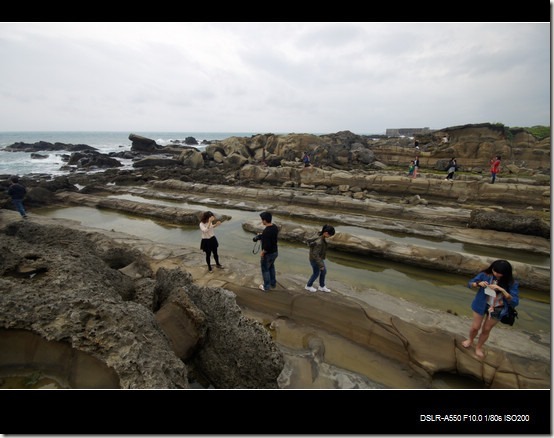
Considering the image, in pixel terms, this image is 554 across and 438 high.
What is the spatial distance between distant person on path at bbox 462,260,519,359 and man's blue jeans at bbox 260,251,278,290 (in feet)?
9.66

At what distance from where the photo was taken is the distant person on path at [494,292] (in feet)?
10.1

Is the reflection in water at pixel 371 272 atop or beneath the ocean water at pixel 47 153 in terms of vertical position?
beneath

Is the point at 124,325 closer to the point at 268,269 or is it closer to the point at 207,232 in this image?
the point at 268,269

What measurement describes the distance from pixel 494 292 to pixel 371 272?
4138 millimetres

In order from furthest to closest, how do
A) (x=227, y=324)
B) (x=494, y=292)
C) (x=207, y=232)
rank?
(x=207, y=232) < (x=227, y=324) < (x=494, y=292)

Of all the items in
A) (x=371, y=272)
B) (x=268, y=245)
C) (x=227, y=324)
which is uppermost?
(x=268, y=245)

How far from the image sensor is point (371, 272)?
7293 millimetres

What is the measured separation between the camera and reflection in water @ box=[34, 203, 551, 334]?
18.6ft

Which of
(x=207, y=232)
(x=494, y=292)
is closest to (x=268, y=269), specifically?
(x=207, y=232)

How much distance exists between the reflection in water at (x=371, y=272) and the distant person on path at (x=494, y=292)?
2099mm

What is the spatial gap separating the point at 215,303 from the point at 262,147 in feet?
96.5

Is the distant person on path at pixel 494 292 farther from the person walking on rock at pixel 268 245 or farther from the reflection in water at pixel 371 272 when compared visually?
the person walking on rock at pixel 268 245

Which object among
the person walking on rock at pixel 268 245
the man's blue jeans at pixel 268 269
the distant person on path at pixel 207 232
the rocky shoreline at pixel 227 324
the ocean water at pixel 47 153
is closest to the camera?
the rocky shoreline at pixel 227 324

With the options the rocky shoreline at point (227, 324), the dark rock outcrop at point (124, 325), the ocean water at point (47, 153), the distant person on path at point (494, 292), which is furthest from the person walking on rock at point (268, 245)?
the ocean water at point (47, 153)
